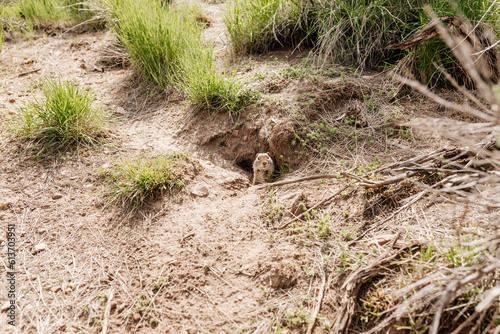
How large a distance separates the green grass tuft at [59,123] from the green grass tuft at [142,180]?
26.4 inches

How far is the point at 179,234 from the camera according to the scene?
249 cm

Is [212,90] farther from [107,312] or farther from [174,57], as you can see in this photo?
[107,312]

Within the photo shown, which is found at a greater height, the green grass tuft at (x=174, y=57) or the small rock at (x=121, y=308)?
the green grass tuft at (x=174, y=57)

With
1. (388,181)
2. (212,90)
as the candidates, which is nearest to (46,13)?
(212,90)

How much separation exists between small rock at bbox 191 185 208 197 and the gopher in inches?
20.1

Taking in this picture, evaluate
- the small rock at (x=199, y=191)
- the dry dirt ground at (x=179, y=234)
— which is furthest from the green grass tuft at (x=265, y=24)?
the small rock at (x=199, y=191)

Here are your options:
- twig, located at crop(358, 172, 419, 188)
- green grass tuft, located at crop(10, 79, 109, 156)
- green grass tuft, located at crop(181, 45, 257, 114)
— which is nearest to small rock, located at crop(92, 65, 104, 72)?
green grass tuft, located at crop(10, 79, 109, 156)

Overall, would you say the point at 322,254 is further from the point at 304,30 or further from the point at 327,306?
the point at 304,30

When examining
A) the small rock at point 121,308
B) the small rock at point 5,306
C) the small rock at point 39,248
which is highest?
the small rock at point 39,248

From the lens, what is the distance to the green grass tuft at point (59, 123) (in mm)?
3258

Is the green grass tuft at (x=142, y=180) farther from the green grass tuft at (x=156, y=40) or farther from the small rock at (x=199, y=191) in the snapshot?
the green grass tuft at (x=156, y=40)

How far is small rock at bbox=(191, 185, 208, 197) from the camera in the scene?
2.81 meters

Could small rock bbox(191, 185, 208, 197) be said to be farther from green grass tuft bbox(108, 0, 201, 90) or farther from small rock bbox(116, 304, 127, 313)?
green grass tuft bbox(108, 0, 201, 90)

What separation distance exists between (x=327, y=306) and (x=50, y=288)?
5.78ft
